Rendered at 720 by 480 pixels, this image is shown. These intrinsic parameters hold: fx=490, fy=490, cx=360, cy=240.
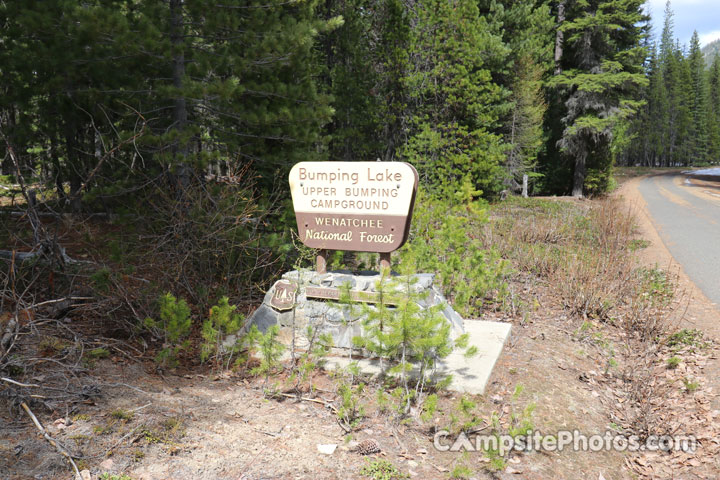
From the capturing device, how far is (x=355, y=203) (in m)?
5.33

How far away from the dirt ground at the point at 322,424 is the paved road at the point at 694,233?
3.23 m

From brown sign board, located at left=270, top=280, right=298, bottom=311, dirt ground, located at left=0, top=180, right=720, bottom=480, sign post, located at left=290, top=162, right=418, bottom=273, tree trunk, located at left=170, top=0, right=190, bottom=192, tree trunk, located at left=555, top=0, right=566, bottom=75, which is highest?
tree trunk, located at left=555, top=0, right=566, bottom=75

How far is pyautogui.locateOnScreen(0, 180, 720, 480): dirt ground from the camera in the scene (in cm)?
298

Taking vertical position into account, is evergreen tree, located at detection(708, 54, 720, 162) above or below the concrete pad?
above

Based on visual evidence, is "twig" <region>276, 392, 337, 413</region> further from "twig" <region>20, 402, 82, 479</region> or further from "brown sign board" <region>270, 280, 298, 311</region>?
"twig" <region>20, 402, 82, 479</region>

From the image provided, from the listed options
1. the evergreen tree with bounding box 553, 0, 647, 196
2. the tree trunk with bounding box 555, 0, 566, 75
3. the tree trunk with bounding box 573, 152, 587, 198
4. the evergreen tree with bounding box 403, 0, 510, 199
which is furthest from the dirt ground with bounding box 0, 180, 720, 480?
the tree trunk with bounding box 555, 0, 566, 75

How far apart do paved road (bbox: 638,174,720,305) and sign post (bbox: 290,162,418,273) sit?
5.09 m

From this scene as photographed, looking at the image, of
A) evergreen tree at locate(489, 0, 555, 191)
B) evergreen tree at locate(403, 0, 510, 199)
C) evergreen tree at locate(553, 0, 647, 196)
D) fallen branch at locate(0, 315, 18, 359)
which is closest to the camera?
fallen branch at locate(0, 315, 18, 359)

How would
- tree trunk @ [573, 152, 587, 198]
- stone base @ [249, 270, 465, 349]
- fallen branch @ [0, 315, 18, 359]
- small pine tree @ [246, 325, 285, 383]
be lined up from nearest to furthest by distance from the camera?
fallen branch @ [0, 315, 18, 359] < small pine tree @ [246, 325, 285, 383] < stone base @ [249, 270, 465, 349] < tree trunk @ [573, 152, 587, 198]

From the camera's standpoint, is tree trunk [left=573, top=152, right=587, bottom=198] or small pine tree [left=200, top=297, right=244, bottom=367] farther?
tree trunk [left=573, top=152, right=587, bottom=198]

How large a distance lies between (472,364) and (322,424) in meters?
1.77

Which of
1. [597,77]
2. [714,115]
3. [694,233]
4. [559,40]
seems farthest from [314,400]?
[714,115]

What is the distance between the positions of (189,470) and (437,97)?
1280cm

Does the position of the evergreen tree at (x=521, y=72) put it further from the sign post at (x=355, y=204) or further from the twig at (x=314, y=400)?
the twig at (x=314, y=400)
